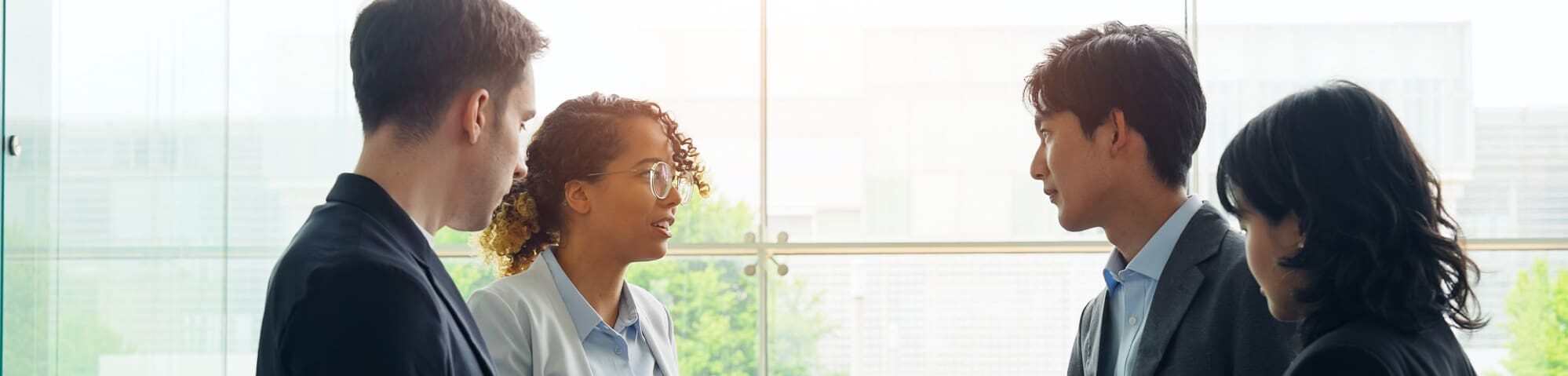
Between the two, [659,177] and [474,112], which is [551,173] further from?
[474,112]

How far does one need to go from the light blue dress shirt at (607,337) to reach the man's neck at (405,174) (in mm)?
863

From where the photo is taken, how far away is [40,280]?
2.33 m

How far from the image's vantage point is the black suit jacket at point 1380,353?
125 cm

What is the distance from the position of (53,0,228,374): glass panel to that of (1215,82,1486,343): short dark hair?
2.15 m

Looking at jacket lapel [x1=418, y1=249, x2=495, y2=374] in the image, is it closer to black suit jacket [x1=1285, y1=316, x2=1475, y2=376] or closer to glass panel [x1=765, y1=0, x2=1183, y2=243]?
black suit jacket [x1=1285, y1=316, x2=1475, y2=376]

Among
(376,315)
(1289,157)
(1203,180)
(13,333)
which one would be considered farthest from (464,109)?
(1203,180)

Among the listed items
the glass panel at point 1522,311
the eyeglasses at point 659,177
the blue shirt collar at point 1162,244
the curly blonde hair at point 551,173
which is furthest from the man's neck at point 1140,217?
the glass panel at point 1522,311

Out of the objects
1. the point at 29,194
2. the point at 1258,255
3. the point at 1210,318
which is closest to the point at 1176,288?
the point at 1210,318

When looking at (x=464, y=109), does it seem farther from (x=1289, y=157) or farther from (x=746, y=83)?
(x=746, y=83)

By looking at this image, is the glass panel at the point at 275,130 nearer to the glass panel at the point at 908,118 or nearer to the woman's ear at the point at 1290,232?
the glass panel at the point at 908,118

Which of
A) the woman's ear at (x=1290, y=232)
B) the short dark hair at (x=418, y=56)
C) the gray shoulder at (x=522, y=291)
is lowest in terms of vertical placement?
the gray shoulder at (x=522, y=291)

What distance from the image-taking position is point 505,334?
213 centimetres

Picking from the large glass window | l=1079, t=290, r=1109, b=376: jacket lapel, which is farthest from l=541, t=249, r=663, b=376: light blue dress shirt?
the large glass window

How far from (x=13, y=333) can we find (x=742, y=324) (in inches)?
85.5
